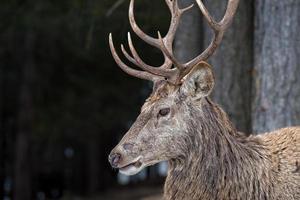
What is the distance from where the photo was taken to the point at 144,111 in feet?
20.3

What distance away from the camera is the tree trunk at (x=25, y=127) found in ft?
61.3

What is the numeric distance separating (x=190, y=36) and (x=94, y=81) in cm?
1010

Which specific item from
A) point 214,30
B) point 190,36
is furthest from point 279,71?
point 214,30

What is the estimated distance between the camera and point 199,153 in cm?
621

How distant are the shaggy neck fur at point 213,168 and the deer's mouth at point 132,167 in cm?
35

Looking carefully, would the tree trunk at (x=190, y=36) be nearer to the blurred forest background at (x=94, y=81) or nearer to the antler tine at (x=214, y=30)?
the blurred forest background at (x=94, y=81)

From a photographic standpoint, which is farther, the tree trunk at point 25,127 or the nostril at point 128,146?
the tree trunk at point 25,127

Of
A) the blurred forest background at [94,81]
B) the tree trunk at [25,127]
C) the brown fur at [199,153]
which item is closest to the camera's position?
the brown fur at [199,153]

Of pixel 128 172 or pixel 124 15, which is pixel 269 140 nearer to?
pixel 128 172

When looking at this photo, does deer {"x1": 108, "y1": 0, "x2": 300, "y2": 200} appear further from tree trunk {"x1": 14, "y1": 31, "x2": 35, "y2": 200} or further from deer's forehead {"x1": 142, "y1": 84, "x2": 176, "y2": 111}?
tree trunk {"x1": 14, "y1": 31, "x2": 35, "y2": 200}

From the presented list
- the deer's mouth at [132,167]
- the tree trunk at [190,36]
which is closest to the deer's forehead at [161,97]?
the deer's mouth at [132,167]

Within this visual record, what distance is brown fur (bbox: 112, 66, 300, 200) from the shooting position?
20.0 feet

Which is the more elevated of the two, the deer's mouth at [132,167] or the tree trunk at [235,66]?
the tree trunk at [235,66]

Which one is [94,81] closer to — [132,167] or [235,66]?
[235,66]
